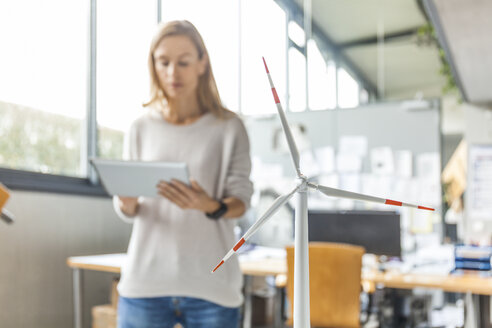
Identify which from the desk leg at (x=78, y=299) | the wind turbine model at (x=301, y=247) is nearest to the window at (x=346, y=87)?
the desk leg at (x=78, y=299)

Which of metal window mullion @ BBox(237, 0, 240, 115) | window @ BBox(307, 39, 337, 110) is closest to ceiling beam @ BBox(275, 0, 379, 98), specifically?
window @ BBox(307, 39, 337, 110)

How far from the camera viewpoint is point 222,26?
4434 millimetres

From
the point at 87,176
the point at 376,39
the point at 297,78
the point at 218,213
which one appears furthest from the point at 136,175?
the point at 376,39

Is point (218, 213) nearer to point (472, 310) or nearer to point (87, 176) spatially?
point (472, 310)

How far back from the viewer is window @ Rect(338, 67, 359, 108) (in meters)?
6.94

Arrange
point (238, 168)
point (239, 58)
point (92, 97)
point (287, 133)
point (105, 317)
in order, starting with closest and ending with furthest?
1. point (287, 133)
2. point (238, 168)
3. point (105, 317)
4. point (92, 97)
5. point (239, 58)

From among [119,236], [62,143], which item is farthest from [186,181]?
[119,236]

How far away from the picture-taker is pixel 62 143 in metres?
3.51

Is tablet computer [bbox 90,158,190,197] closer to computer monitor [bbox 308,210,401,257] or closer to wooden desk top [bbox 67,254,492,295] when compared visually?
wooden desk top [bbox 67,254,492,295]

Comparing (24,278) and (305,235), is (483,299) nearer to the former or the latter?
(305,235)

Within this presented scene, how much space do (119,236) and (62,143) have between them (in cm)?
86

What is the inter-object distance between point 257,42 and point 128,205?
3.96 metres

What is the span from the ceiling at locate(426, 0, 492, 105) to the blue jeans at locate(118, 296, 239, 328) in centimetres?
155

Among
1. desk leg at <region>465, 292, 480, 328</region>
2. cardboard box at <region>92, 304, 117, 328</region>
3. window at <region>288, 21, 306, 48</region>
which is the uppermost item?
window at <region>288, 21, 306, 48</region>
